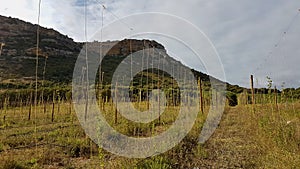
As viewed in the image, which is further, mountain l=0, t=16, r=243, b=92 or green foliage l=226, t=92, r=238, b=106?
mountain l=0, t=16, r=243, b=92

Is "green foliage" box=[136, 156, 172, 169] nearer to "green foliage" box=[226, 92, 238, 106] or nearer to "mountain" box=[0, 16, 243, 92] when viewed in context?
"mountain" box=[0, 16, 243, 92]

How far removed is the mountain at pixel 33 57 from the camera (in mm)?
30656

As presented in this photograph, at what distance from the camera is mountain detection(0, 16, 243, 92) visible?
1207 inches

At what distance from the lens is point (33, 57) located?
38.4 metres

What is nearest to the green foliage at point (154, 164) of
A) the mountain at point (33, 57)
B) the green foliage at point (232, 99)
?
the mountain at point (33, 57)

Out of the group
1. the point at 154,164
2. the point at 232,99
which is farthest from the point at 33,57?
the point at 154,164

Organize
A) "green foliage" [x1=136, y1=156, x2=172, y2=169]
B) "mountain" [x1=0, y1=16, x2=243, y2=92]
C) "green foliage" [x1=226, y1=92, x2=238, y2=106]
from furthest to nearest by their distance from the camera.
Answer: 1. "mountain" [x1=0, y1=16, x2=243, y2=92]
2. "green foliage" [x1=226, y1=92, x2=238, y2=106]
3. "green foliage" [x1=136, y1=156, x2=172, y2=169]

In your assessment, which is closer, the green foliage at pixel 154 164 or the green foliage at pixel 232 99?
the green foliage at pixel 154 164

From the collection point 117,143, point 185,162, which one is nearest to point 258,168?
point 185,162

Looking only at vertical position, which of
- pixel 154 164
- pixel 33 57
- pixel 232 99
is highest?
pixel 33 57

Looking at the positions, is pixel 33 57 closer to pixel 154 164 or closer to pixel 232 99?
pixel 232 99

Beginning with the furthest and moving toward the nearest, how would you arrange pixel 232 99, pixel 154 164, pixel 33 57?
1. pixel 33 57
2. pixel 232 99
3. pixel 154 164

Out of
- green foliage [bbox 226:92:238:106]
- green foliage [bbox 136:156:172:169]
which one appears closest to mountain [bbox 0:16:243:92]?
green foliage [bbox 226:92:238:106]

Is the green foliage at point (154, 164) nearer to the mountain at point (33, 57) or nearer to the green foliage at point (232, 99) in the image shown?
the mountain at point (33, 57)
